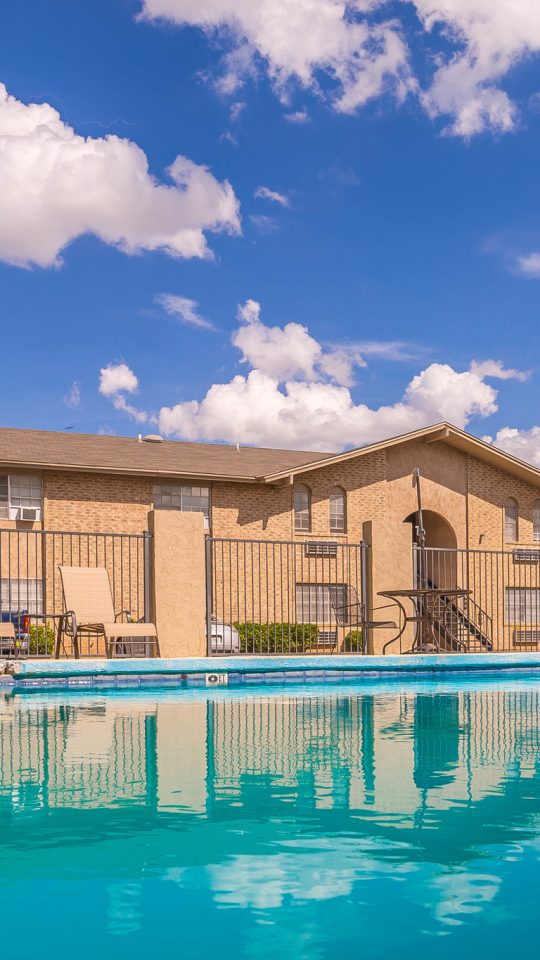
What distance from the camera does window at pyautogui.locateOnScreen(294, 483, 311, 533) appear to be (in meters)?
31.0

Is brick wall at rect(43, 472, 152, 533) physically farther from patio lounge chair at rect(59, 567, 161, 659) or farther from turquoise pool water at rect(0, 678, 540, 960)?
turquoise pool water at rect(0, 678, 540, 960)

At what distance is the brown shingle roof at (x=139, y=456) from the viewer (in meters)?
27.8

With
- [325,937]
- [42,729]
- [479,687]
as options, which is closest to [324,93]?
[479,687]

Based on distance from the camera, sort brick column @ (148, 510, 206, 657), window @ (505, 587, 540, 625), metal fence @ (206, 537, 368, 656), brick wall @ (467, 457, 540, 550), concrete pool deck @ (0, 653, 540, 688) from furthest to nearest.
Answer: brick wall @ (467, 457, 540, 550) < window @ (505, 587, 540, 625) < metal fence @ (206, 537, 368, 656) < brick column @ (148, 510, 206, 657) < concrete pool deck @ (0, 653, 540, 688)

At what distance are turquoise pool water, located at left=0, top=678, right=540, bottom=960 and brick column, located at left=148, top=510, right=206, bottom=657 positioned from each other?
5.95m

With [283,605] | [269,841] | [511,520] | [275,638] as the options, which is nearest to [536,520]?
[511,520]

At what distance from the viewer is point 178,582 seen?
45.8 ft

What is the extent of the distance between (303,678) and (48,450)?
56.7 feet

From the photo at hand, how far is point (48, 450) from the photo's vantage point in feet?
94.0

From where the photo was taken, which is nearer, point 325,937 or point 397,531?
point 325,937

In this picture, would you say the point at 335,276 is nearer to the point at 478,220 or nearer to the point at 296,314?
the point at 296,314

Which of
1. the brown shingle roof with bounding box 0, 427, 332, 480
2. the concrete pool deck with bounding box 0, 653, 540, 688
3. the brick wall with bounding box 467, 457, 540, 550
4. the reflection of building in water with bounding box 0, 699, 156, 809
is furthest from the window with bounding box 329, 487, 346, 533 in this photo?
the reflection of building in water with bounding box 0, 699, 156, 809

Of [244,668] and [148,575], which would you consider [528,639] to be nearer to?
[148,575]

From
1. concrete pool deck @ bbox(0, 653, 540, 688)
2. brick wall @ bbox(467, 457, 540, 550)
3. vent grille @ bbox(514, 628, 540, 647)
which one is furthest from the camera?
brick wall @ bbox(467, 457, 540, 550)
